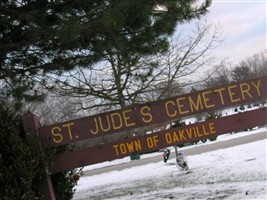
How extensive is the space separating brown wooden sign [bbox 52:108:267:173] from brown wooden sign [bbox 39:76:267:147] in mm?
201

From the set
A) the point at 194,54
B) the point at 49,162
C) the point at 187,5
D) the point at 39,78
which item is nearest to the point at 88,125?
the point at 49,162

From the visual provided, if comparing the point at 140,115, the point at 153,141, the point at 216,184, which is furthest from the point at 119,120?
the point at 216,184

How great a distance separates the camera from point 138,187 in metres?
10.5

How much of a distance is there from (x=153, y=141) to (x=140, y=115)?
15.6 inches

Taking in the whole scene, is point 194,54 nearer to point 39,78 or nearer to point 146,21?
point 39,78

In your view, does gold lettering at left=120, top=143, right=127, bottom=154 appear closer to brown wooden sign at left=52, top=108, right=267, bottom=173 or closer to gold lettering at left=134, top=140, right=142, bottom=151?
brown wooden sign at left=52, top=108, right=267, bottom=173

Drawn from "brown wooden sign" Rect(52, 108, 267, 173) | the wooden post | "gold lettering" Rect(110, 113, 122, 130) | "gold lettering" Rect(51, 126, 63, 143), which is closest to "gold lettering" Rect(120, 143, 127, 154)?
"brown wooden sign" Rect(52, 108, 267, 173)

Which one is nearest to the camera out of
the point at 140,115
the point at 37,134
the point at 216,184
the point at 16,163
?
the point at 16,163

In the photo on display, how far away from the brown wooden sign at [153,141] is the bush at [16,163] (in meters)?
0.42

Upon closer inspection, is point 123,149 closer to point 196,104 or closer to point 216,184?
point 196,104

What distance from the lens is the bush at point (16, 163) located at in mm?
5172

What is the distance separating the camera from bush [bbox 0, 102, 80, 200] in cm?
517

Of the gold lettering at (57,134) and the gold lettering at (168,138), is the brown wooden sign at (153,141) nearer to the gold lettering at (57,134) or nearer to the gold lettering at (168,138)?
the gold lettering at (168,138)

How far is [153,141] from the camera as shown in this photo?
5.79m
